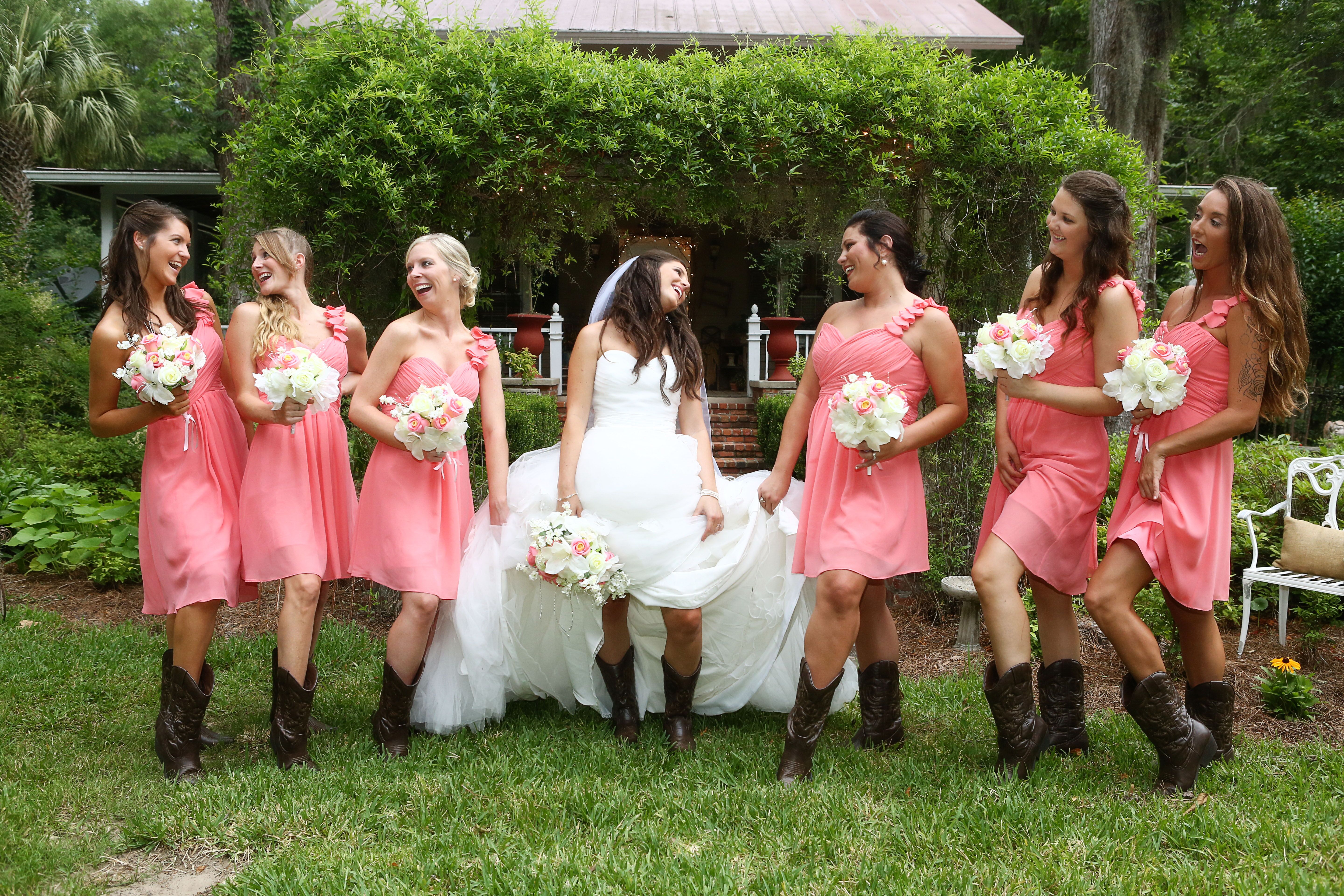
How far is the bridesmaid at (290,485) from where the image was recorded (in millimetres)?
3676

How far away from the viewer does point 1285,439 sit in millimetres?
7746

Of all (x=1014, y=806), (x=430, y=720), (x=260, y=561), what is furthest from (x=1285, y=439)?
(x=260, y=561)

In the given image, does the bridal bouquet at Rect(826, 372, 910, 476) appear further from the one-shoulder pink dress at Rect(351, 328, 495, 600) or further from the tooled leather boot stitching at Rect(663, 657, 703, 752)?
the one-shoulder pink dress at Rect(351, 328, 495, 600)

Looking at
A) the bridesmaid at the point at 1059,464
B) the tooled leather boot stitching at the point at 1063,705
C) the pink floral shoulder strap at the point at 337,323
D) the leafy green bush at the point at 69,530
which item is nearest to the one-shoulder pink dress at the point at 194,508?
the pink floral shoulder strap at the point at 337,323

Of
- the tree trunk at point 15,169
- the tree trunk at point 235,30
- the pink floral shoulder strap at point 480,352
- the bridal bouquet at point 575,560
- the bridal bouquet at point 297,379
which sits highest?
the tree trunk at point 235,30

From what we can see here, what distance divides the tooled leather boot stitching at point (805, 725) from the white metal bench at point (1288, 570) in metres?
3.17

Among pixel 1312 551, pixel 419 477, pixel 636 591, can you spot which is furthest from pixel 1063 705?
pixel 419 477

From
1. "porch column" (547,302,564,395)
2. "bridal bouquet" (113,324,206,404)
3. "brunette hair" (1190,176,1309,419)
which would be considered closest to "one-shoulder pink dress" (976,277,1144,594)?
"brunette hair" (1190,176,1309,419)

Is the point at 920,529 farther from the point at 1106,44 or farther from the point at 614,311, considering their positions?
the point at 1106,44

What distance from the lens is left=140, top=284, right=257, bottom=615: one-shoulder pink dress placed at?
3.65 m

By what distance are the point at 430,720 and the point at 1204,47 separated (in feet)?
71.4

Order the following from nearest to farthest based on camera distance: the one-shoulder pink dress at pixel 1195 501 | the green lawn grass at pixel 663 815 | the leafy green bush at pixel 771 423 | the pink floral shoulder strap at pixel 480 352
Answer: the green lawn grass at pixel 663 815, the one-shoulder pink dress at pixel 1195 501, the pink floral shoulder strap at pixel 480 352, the leafy green bush at pixel 771 423

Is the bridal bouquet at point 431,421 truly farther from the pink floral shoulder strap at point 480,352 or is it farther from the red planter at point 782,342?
the red planter at point 782,342

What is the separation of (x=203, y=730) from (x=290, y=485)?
1310 millimetres
